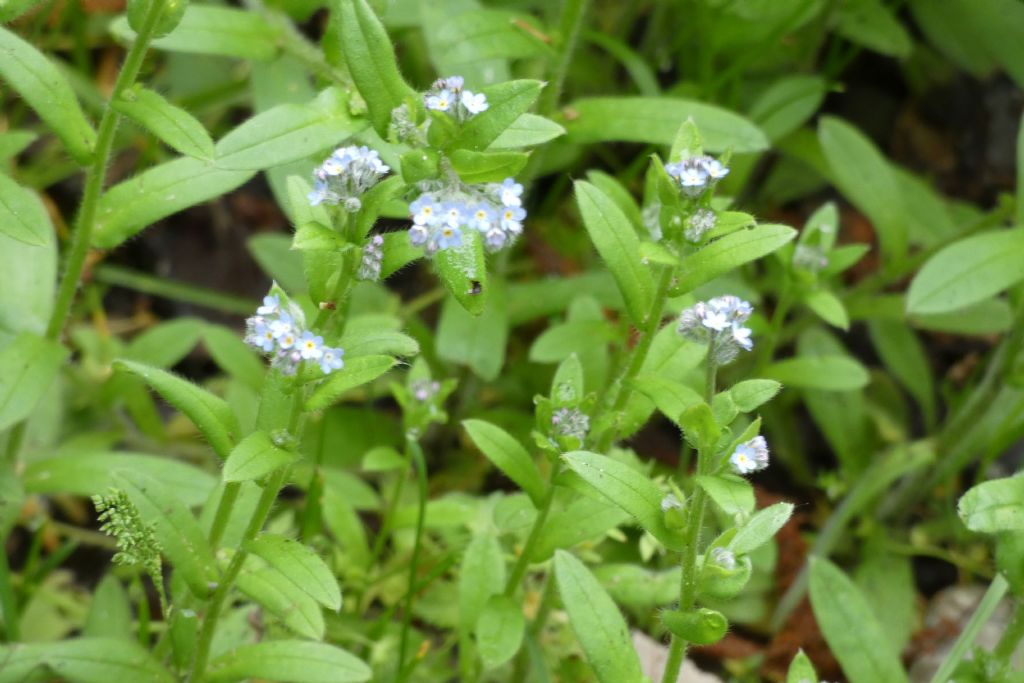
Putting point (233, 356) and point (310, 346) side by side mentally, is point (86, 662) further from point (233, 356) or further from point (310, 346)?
point (233, 356)

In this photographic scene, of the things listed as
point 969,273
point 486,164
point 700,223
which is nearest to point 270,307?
point 486,164

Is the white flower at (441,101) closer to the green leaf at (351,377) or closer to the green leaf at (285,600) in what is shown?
the green leaf at (351,377)

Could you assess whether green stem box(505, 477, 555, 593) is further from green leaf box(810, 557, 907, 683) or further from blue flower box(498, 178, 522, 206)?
green leaf box(810, 557, 907, 683)

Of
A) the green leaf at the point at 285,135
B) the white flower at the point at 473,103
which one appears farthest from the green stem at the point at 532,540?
the green leaf at the point at 285,135

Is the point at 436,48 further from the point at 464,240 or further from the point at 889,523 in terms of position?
the point at 889,523

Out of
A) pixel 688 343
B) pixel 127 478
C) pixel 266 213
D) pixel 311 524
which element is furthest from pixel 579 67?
pixel 127 478
